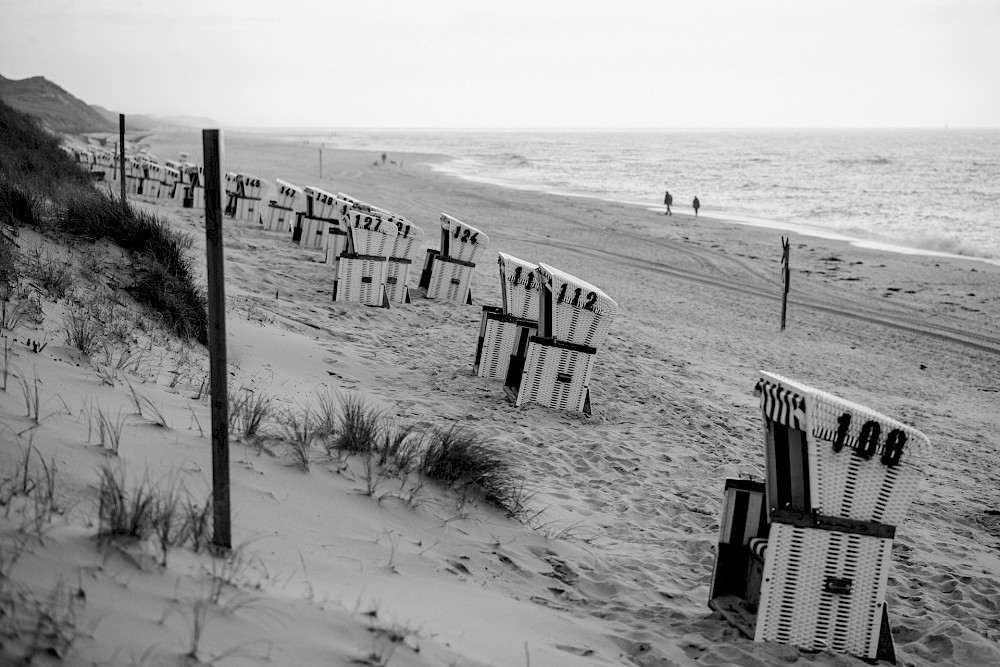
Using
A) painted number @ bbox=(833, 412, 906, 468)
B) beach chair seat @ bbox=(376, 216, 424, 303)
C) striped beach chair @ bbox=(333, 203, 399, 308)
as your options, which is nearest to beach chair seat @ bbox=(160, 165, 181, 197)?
beach chair seat @ bbox=(376, 216, 424, 303)

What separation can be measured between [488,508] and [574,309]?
3056 millimetres

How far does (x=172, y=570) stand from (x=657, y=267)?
1718 centimetres

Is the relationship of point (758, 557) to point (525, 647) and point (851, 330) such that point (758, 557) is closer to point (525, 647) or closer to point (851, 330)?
point (525, 647)

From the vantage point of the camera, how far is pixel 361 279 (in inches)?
426

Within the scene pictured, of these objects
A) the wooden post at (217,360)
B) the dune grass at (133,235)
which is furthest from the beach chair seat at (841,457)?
the dune grass at (133,235)

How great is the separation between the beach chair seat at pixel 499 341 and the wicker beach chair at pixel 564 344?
553 mm

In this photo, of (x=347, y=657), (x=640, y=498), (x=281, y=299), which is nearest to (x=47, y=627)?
(x=347, y=657)

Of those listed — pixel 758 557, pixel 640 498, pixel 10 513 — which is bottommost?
pixel 640 498

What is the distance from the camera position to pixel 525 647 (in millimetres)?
3217

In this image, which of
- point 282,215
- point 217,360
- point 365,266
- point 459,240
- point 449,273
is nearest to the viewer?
point 217,360

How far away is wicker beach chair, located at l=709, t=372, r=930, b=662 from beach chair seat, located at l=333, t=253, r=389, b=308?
7.73 meters

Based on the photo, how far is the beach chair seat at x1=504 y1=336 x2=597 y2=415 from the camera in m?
7.45

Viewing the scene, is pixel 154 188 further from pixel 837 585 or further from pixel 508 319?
pixel 837 585

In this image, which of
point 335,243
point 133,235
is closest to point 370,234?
point 335,243
